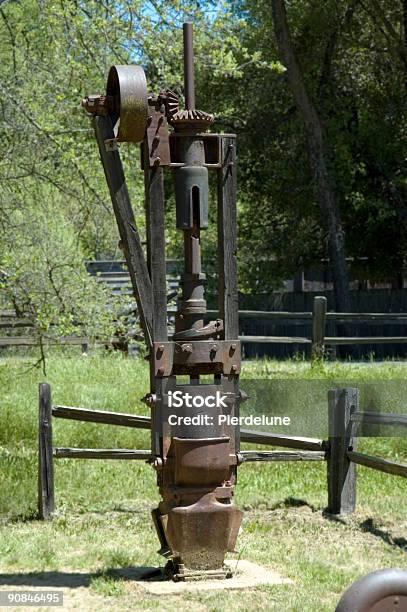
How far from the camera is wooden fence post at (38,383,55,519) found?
8438 millimetres

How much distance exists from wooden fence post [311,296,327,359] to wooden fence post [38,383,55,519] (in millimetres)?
9659

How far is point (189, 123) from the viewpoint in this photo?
18.9ft

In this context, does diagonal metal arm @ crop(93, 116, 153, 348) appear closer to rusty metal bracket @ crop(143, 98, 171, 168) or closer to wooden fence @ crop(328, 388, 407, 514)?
rusty metal bracket @ crop(143, 98, 171, 168)

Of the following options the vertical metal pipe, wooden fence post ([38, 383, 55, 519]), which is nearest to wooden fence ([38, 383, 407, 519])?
wooden fence post ([38, 383, 55, 519])

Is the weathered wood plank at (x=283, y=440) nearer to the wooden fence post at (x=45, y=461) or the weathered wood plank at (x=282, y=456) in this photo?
the weathered wood plank at (x=282, y=456)

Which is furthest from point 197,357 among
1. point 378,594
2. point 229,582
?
point 378,594

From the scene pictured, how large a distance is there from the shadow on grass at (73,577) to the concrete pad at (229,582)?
0.14 metres

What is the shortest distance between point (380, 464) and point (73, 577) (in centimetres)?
270

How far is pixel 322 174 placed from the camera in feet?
80.8

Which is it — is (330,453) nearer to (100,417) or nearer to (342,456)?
(342,456)

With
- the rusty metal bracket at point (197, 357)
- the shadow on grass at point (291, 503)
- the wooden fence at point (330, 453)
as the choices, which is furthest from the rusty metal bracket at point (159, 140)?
the shadow on grass at point (291, 503)

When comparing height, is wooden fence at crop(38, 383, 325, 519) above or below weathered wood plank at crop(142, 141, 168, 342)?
below

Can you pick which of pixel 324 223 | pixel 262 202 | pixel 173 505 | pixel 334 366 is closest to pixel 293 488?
pixel 173 505

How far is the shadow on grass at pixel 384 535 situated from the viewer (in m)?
7.55
